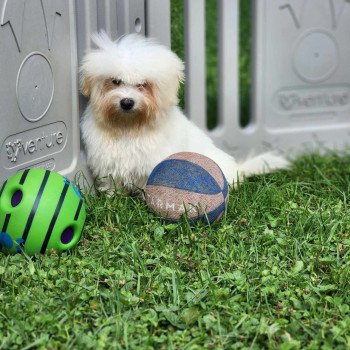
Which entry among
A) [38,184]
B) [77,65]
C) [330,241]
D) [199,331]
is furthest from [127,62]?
[199,331]

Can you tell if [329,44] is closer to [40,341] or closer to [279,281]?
[279,281]

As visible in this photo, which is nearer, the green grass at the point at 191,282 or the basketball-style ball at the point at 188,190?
the green grass at the point at 191,282

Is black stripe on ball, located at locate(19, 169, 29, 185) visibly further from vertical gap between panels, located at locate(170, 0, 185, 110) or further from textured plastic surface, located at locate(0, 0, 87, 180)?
vertical gap between panels, located at locate(170, 0, 185, 110)

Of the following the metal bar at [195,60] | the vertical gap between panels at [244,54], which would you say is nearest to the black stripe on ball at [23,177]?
the metal bar at [195,60]

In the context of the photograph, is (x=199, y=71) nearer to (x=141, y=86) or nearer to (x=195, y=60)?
(x=195, y=60)

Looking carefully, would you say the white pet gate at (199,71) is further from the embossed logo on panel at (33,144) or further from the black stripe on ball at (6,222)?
the black stripe on ball at (6,222)

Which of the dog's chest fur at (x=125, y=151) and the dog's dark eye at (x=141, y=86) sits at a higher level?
the dog's dark eye at (x=141, y=86)

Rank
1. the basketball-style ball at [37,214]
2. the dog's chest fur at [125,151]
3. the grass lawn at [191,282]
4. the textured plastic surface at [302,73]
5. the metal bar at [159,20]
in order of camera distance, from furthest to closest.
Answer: the textured plastic surface at [302,73] < the metal bar at [159,20] < the dog's chest fur at [125,151] < the basketball-style ball at [37,214] < the grass lawn at [191,282]

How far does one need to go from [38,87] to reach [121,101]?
349mm

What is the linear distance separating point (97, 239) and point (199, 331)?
803mm

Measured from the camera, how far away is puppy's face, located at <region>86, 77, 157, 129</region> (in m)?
3.12

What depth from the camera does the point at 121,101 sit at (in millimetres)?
3109

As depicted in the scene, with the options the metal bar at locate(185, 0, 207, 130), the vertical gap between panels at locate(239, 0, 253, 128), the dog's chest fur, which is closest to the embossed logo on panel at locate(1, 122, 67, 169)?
the dog's chest fur

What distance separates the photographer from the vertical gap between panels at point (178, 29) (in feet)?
12.2
